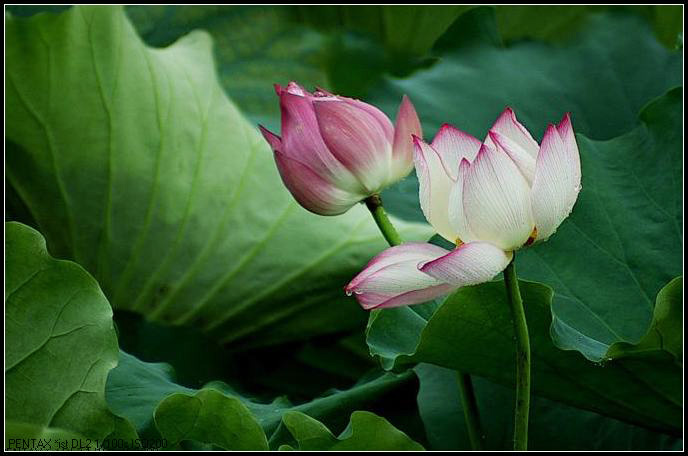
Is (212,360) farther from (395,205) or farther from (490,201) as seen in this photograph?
(490,201)

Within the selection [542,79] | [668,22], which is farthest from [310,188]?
[668,22]

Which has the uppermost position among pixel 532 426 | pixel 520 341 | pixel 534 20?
pixel 520 341

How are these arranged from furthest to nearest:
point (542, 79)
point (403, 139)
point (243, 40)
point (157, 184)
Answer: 1. point (243, 40)
2. point (542, 79)
3. point (157, 184)
4. point (403, 139)

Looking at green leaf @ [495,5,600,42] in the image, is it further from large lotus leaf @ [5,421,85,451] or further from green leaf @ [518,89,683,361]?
large lotus leaf @ [5,421,85,451]

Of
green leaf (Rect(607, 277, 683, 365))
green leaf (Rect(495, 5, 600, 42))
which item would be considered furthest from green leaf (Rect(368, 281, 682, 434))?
green leaf (Rect(495, 5, 600, 42))

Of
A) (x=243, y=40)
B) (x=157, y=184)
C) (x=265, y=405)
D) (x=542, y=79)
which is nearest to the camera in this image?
(x=265, y=405)

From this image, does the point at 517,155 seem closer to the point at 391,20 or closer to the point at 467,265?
the point at 467,265

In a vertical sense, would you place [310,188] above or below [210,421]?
above
